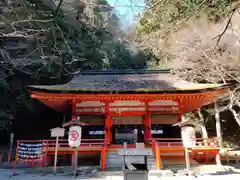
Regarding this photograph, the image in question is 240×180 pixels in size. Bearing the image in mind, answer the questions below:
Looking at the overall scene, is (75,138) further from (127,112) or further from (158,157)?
(127,112)

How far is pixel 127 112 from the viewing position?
37.4 feet

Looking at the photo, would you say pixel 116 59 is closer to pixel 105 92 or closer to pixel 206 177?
pixel 105 92

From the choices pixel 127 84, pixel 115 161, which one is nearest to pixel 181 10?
pixel 115 161

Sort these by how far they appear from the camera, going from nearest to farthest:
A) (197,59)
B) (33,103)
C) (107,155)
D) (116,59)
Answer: (107,155) → (197,59) → (33,103) → (116,59)

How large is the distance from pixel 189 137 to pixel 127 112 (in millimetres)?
3665

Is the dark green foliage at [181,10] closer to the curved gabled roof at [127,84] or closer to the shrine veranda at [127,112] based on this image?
the shrine veranda at [127,112]

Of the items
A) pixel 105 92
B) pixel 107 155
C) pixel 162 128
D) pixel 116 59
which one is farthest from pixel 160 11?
pixel 116 59

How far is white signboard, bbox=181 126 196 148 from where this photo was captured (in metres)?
8.39

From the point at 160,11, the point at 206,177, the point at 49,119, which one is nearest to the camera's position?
the point at 160,11

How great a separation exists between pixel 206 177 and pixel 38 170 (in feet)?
19.7

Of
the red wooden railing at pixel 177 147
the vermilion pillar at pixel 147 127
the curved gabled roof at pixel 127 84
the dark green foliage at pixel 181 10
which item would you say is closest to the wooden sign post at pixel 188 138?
the red wooden railing at pixel 177 147

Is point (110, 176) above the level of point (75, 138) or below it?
below

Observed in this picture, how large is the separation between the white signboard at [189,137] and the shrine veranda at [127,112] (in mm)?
1210

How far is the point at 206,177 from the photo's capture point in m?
7.88
